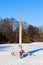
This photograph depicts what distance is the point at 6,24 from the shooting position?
31516mm

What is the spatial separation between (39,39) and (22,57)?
65.8 feet

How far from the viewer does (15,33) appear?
91.5 feet

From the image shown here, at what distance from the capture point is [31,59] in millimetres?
7906

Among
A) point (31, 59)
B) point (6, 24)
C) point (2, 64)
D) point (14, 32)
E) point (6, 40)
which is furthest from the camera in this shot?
point (6, 24)

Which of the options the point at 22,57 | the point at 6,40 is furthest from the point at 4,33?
the point at 22,57

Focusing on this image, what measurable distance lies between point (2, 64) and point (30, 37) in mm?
22613

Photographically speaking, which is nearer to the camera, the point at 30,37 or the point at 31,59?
the point at 31,59

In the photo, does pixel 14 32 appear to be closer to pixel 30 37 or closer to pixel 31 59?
pixel 30 37

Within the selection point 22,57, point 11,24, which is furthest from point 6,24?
point 22,57

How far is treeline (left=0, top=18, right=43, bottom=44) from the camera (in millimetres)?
26655

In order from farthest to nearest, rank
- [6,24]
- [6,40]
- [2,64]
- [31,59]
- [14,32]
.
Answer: [6,24], [14,32], [6,40], [31,59], [2,64]

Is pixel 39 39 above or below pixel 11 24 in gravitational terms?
below

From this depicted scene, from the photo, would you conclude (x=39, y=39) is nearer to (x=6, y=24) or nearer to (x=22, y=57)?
(x=6, y=24)

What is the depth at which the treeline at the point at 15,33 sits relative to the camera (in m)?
26.7
